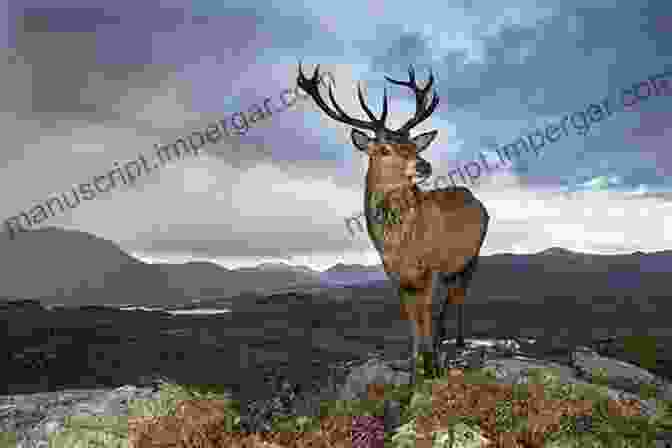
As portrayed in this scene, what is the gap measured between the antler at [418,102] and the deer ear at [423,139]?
0.70 ft

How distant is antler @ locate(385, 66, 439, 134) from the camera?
21.6 ft

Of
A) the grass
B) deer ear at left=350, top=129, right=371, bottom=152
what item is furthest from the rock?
deer ear at left=350, top=129, right=371, bottom=152

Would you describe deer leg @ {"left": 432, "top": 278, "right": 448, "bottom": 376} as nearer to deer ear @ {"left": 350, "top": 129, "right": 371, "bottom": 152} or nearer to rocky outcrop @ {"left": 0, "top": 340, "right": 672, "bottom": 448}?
rocky outcrop @ {"left": 0, "top": 340, "right": 672, "bottom": 448}

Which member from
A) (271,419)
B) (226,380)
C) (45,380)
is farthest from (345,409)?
(45,380)

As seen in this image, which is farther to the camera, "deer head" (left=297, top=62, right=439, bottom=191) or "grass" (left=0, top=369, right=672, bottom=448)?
"deer head" (left=297, top=62, right=439, bottom=191)

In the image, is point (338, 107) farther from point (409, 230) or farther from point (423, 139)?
point (409, 230)

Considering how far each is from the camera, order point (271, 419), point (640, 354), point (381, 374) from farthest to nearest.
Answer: point (640, 354) < point (381, 374) < point (271, 419)

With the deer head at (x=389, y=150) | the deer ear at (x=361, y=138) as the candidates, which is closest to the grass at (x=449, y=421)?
the deer head at (x=389, y=150)

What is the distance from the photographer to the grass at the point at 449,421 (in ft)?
14.1

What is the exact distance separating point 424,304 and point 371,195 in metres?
1.63

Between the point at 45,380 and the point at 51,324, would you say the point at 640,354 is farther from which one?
the point at 51,324

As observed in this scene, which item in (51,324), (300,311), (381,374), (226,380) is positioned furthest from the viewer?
(300,311)

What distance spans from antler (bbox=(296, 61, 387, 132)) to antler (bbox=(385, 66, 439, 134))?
324 millimetres

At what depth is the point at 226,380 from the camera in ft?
74.3
